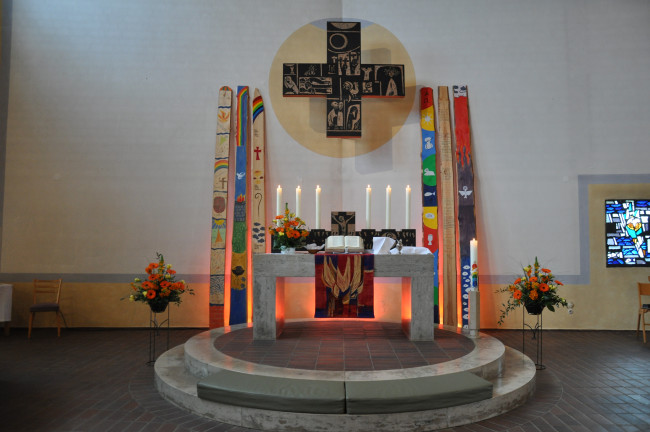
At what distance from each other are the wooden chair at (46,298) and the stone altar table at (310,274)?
11.0 feet

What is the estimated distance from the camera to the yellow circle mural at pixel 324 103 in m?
7.09

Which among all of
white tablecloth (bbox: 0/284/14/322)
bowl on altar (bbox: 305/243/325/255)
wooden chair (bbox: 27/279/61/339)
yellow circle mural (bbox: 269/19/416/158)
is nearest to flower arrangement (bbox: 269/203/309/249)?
bowl on altar (bbox: 305/243/325/255)

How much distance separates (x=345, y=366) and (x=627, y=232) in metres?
5.17

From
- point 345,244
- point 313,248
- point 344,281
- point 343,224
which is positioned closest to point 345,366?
point 344,281

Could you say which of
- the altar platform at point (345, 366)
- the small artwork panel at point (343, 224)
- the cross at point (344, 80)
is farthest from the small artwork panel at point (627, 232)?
the small artwork panel at point (343, 224)

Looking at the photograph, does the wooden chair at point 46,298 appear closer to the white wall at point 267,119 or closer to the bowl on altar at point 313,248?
the white wall at point 267,119

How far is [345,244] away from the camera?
5.01 metres

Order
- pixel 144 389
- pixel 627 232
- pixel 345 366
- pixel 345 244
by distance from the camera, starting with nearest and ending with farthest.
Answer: pixel 345 366
pixel 144 389
pixel 345 244
pixel 627 232

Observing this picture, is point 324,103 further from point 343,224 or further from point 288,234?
point 288,234

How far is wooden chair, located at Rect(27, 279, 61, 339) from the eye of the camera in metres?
6.36

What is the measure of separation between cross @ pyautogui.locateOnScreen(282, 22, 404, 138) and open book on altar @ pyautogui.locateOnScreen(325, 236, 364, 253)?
2239 mm

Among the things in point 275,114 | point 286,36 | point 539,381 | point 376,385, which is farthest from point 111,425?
point 286,36

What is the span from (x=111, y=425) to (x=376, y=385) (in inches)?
77.5

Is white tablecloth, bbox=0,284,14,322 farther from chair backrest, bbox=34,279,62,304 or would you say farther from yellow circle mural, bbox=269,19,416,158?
yellow circle mural, bbox=269,19,416,158
